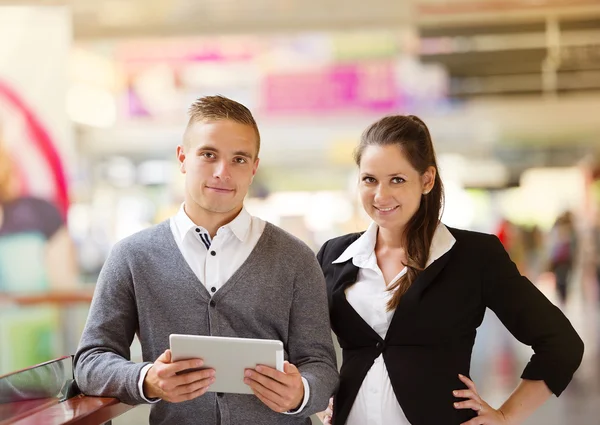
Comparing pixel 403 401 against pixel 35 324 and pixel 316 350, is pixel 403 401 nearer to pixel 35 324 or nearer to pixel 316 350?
pixel 316 350

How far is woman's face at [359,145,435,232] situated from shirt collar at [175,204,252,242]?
32cm

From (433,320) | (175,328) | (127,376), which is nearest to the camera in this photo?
(127,376)

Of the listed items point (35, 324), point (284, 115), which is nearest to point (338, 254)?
point (35, 324)

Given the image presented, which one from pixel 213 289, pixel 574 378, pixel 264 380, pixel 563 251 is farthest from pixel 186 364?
pixel 563 251

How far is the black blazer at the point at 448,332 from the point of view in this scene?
1.92m

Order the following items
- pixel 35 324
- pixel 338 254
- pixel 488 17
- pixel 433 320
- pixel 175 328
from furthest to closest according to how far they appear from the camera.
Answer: pixel 488 17
pixel 35 324
pixel 338 254
pixel 433 320
pixel 175 328

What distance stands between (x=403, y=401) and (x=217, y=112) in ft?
2.67

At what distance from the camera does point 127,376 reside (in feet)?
5.57

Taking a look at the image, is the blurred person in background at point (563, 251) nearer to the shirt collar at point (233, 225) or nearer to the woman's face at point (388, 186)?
the woman's face at point (388, 186)

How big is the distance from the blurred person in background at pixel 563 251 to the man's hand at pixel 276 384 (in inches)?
312

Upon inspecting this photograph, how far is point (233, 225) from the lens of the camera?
6.12 feet

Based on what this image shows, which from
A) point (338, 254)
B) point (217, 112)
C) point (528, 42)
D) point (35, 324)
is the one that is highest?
point (528, 42)

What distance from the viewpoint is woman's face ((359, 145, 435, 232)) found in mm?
1980

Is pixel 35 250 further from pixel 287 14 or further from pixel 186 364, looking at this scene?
pixel 287 14
